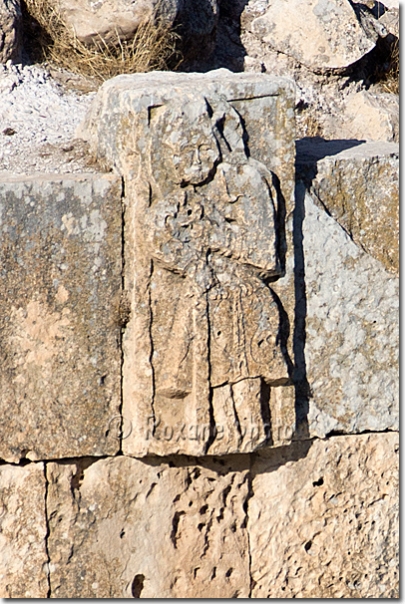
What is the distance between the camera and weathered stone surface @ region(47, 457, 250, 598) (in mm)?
4340

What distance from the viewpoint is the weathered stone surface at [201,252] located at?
4.04 metres

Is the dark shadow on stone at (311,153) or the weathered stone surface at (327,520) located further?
the weathered stone surface at (327,520)

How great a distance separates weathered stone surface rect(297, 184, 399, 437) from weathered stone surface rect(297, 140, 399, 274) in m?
0.07

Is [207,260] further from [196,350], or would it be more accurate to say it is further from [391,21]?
[391,21]

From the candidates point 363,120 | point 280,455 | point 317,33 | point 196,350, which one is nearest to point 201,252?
point 196,350

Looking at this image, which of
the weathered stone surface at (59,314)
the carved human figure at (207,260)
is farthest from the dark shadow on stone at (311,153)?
the weathered stone surface at (59,314)

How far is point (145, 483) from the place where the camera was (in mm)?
4406

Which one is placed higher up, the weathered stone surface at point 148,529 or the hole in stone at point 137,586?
the weathered stone surface at point 148,529

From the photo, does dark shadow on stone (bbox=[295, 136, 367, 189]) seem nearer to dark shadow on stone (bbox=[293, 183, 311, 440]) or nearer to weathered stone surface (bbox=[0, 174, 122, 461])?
dark shadow on stone (bbox=[293, 183, 311, 440])

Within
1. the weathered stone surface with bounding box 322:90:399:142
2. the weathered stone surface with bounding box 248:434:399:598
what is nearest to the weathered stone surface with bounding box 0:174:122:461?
the weathered stone surface with bounding box 248:434:399:598

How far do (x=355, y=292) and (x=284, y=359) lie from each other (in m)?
0.52

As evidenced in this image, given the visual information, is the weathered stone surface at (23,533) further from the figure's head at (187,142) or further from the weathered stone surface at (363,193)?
the weathered stone surface at (363,193)

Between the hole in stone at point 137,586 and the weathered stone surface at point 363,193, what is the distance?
5.74ft

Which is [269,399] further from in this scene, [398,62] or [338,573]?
[398,62]
